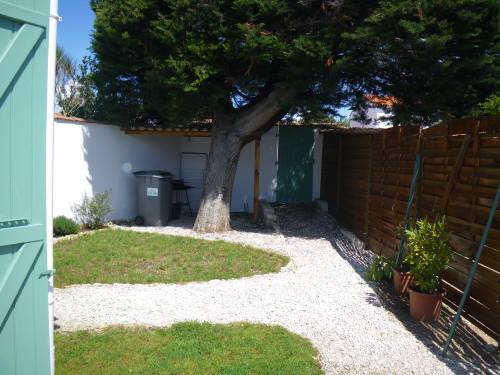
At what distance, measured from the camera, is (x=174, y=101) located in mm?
8422

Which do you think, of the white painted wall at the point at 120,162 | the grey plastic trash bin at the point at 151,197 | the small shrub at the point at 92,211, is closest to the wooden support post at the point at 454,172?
the grey plastic trash bin at the point at 151,197

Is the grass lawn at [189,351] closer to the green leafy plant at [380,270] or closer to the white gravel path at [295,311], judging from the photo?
the white gravel path at [295,311]

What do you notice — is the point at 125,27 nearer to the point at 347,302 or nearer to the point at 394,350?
the point at 347,302

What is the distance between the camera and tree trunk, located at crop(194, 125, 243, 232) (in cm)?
931

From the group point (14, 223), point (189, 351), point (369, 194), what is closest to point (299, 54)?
point (369, 194)

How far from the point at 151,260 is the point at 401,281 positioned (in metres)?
3.77

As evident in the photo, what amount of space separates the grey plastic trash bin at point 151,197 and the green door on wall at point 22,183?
24.5ft

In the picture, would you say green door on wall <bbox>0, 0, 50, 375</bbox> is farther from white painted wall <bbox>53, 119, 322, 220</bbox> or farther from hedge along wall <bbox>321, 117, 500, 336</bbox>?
white painted wall <bbox>53, 119, 322, 220</bbox>

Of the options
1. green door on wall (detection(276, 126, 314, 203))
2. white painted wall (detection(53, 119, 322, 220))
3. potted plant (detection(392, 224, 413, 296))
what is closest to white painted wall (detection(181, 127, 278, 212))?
white painted wall (detection(53, 119, 322, 220))

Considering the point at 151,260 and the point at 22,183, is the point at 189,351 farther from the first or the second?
the point at 151,260

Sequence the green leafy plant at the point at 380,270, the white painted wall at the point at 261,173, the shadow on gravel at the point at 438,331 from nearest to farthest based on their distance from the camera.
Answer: the shadow on gravel at the point at 438,331
the green leafy plant at the point at 380,270
the white painted wall at the point at 261,173

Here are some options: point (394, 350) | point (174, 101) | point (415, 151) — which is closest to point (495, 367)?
point (394, 350)

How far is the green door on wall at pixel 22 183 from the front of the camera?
90.0 inches

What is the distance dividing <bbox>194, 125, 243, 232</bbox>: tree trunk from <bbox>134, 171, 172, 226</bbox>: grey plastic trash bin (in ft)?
4.00
